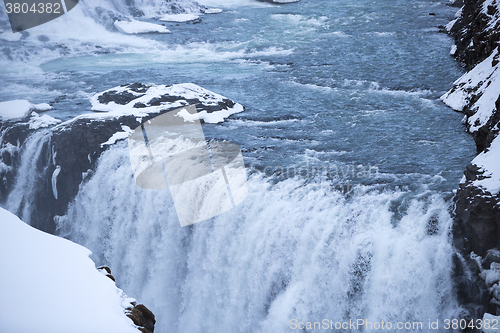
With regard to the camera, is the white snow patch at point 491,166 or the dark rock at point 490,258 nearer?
the dark rock at point 490,258

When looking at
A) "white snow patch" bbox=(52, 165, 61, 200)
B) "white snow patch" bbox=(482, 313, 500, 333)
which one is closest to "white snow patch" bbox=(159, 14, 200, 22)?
"white snow patch" bbox=(52, 165, 61, 200)

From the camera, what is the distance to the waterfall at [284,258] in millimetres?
6789

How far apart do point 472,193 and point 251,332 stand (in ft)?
15.0

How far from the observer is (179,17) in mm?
26203

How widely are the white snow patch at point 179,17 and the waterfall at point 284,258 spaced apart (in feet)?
57.7

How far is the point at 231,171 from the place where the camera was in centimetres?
949

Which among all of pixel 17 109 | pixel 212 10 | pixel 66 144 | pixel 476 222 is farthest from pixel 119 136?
pixel 212 10

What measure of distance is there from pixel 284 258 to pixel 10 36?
2007cm

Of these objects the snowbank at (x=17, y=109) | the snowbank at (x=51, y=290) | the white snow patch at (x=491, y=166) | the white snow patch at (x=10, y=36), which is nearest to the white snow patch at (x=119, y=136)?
the snowbank at (x=17, y=109)

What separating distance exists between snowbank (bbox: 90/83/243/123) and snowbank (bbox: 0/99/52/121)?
1796 mm

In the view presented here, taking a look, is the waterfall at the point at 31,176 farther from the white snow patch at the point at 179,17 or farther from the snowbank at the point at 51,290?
the white snow patch at the point at 179,17

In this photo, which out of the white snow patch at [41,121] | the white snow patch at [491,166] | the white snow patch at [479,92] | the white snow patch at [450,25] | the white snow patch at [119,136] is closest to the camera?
the white snow patch at [491,166]

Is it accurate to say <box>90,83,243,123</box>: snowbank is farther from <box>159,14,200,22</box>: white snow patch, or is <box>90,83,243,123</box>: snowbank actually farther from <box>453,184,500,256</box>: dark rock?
<box>159,14,200,22</box>: white snow patch

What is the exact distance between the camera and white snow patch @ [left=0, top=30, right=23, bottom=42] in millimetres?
21028
